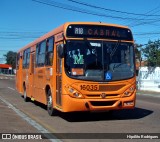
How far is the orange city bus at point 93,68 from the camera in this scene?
11.7 meters

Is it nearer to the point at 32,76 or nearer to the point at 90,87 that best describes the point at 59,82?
the point at 90,87

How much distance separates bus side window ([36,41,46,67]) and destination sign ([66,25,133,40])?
3.16 m

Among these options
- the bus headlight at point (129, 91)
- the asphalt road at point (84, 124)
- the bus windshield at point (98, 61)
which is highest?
the bus windshield at point (98, 61)

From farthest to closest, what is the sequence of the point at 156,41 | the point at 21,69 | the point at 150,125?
the point at 156,41 → the point at 21,69 → the point at 150,125

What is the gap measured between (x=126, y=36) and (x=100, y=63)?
1392 millimetres

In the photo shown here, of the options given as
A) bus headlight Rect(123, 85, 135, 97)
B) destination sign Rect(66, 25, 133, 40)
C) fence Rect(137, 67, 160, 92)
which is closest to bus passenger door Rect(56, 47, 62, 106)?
destination sign Rect(66, 25, 133, 40)

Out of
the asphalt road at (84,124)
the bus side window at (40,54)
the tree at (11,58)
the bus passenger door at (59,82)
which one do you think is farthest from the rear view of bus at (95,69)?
the tree at (11,58)

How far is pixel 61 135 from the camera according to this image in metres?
9.66

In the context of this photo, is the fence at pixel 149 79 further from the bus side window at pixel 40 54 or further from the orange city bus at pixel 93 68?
the orange city bus at pixel 93 68

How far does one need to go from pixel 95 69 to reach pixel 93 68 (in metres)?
0.07

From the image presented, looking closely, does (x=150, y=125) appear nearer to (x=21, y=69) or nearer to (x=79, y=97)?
(x=79, y=97)

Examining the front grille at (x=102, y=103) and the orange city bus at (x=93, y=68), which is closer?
the orange city bus at (x=93, y=68)

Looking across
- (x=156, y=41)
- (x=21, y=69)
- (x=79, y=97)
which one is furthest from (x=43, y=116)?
(x=156, y=41)

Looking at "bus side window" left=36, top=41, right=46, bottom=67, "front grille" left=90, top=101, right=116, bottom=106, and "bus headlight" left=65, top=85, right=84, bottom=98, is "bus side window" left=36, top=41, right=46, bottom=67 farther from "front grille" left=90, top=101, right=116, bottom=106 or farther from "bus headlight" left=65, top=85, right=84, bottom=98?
A: "front grille" left=90, top=101, right=116, bottom=106
